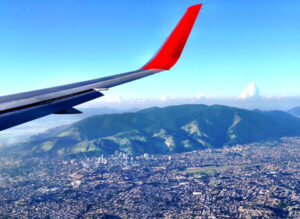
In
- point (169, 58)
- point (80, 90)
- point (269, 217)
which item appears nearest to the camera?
point (80, 90)

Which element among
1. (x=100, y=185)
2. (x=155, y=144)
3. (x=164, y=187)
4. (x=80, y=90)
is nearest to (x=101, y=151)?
(x=155, y=144)

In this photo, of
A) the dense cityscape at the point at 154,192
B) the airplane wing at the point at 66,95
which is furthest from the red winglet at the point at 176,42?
the dense cityscape at the point at 154,192

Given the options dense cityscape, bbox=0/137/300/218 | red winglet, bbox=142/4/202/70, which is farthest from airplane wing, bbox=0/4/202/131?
dense cityscape, bbox=0/137/300/218

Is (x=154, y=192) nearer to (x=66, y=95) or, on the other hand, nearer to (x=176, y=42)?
(x=66, y=95)

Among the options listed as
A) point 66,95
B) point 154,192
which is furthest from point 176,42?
point 154,192

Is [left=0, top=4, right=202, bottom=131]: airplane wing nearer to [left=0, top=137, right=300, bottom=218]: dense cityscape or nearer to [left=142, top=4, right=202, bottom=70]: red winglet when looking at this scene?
[left=142, top=4, right=202, bottom=70]: red winglet

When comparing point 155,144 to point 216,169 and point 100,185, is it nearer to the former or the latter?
point 216,169
